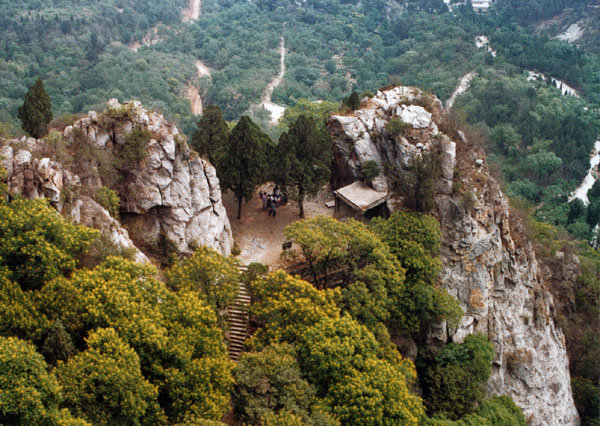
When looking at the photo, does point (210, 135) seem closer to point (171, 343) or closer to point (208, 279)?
point (208, 279)

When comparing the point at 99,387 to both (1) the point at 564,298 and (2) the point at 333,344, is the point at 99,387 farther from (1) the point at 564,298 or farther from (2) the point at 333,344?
(1) the point at 564,298

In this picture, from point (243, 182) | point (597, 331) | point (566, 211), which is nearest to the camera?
Answer: point (243, 182)

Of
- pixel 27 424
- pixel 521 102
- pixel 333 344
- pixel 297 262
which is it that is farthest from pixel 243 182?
pixel 521 102

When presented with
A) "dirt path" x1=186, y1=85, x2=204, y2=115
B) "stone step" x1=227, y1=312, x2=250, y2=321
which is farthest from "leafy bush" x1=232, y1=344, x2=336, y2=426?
"dirt path" x1=186, y1=85, x2=204, y2=115

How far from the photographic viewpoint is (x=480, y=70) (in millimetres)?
114188

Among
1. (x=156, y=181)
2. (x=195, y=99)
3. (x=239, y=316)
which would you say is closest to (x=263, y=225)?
(x=156, y=181)

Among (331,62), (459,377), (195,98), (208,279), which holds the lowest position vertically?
(195,98)

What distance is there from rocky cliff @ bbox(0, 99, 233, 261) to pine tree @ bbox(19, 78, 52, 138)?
151 centimetres

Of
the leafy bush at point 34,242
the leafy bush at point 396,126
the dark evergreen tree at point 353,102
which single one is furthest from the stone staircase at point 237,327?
the dark evergreen tree at point 353,102

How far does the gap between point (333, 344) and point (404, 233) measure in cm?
1114

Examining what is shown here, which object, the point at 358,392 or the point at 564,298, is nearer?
the point at 358,392

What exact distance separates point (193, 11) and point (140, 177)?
12004 cm

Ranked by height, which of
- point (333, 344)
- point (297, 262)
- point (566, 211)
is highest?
point (333, 344)

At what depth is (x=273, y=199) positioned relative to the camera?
3738cm
